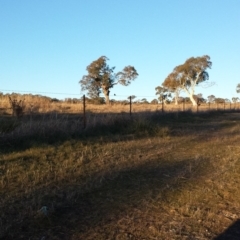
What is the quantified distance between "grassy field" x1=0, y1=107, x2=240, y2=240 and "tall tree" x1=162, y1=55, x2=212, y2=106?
50.2 metres

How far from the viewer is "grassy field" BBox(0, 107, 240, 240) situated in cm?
527

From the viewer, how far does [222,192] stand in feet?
23.7

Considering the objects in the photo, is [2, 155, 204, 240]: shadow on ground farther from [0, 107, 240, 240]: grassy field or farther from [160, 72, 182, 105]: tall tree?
[160, 72, 182, 105]: tall tree

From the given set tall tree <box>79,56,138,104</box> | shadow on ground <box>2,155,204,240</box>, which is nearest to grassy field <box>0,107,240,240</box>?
shadow on ground <box>2,155,204,240</box>

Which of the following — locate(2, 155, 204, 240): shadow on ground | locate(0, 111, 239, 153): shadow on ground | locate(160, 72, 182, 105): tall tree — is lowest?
locate(2, 155, 204, 240): shadow on ground

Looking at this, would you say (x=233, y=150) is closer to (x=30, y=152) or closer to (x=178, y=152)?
(x=178, y=152)

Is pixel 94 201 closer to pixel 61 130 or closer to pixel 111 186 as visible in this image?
pixel 111 186

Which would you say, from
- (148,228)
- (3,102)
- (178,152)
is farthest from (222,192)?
(3,102)


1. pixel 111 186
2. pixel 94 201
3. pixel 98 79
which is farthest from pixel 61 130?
pixel 98 79

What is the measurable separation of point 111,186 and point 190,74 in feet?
189

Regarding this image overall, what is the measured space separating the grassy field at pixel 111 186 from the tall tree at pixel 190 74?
1977 inches

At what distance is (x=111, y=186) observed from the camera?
7.45 m

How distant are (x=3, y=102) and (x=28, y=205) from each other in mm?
15200

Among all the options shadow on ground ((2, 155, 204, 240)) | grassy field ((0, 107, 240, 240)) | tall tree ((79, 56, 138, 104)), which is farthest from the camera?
tall tree ((79, 56, 138, 104))
